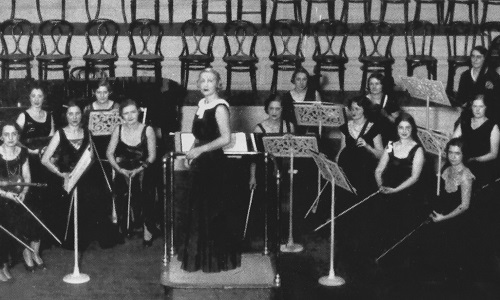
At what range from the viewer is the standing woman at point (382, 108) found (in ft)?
21.5

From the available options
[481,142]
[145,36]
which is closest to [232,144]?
[481,142]

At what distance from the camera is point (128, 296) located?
17.0ft

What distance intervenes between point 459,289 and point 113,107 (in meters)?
3.03

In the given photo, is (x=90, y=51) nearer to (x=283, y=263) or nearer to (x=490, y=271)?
(x=283, y=263)

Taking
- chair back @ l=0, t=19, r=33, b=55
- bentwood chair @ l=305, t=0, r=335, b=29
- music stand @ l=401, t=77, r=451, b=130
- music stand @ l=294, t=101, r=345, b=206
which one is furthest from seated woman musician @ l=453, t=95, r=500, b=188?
chair back @ l=0, t=19, r=33, b=55

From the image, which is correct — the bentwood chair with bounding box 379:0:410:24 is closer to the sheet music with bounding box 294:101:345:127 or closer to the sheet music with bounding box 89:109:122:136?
the sheet music with bounding box 294:101:345:127

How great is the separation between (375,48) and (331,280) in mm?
4415

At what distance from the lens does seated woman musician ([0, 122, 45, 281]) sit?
5.39m

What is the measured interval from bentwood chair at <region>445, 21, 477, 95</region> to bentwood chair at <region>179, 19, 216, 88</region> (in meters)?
2.55

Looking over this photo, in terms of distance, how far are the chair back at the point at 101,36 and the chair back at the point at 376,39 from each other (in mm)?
2672

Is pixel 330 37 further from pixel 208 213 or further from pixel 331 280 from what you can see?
pixel 208 213

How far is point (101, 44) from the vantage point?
30.1ft

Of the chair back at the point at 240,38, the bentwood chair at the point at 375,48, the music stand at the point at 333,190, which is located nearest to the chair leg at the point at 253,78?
the chair back at the point at 240,38

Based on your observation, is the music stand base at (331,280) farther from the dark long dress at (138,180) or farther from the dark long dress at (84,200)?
the dark long dress at (84,200)
